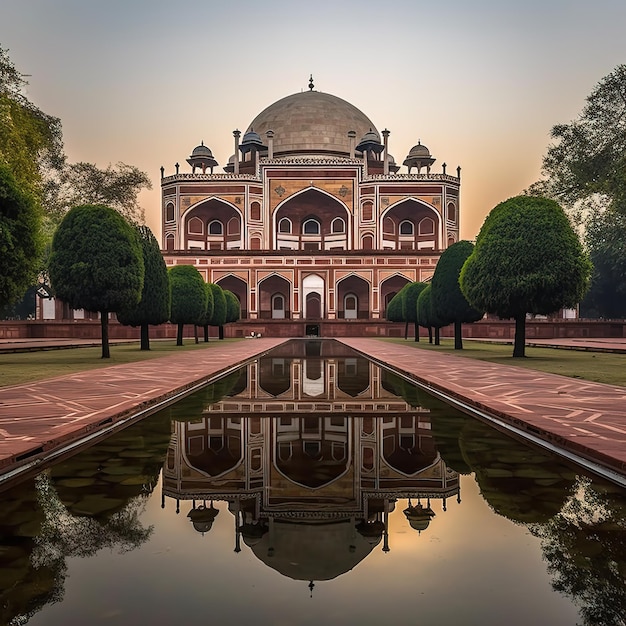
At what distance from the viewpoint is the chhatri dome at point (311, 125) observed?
5428 centimetres

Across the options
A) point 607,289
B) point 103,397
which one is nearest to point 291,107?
point 607,289

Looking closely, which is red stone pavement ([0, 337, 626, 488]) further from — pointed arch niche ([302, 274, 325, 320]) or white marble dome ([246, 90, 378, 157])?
white marble dome ([246, 90, 378, 157])

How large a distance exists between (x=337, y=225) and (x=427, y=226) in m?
7.83

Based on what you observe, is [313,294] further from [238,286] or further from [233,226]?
[233,226]

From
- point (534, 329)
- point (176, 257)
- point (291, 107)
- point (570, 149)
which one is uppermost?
point (291, 107)

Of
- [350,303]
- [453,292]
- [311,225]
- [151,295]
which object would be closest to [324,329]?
[350,303]

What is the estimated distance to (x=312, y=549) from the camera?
2377 millimetres

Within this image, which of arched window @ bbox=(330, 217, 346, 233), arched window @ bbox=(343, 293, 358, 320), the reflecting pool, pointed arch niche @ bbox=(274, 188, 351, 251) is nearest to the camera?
the reflecting pool

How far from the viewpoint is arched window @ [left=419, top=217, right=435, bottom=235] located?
168 ft

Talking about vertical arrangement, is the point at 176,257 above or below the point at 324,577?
above

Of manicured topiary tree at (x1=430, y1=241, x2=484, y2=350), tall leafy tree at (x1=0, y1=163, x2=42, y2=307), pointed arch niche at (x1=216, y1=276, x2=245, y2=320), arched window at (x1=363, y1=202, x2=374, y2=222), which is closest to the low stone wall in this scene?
pointed arch niche at (x1=216, y1=276, x2=245, y2=320)

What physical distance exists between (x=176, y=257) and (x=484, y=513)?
132 ft

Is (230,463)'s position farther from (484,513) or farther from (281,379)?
(281,379)

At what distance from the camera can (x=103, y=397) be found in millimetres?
6875
